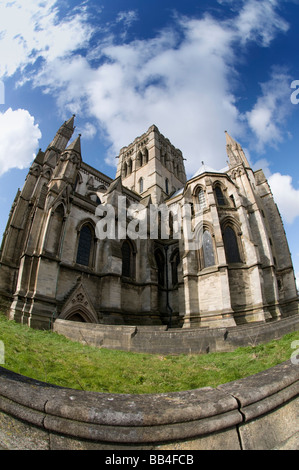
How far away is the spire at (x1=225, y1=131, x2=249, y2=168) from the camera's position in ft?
79.3

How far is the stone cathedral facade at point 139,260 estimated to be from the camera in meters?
14.7

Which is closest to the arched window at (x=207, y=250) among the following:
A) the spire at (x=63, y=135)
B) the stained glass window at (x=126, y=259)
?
the stained glass window at (x=126, y=259)

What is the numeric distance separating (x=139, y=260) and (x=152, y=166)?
19.8m

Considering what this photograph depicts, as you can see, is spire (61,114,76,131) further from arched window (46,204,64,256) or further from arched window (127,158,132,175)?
arched window (127,158,132,175)

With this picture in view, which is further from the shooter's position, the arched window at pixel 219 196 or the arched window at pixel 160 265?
the arched window at pixel 160 265

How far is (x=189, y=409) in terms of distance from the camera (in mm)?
1914

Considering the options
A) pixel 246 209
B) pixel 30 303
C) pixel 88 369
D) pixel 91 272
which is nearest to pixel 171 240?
pixel 246 209

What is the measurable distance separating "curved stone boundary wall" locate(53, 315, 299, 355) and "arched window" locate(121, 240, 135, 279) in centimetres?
897

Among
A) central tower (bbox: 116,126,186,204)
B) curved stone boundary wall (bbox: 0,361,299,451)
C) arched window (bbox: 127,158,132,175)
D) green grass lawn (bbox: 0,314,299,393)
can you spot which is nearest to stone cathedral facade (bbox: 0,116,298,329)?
green grass lawn (bbox: 0,314,299,393)

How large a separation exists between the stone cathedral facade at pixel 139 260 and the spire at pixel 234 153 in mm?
303

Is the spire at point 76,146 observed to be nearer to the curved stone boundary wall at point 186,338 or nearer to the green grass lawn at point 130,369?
the curved stone boundary wall at point 186,338

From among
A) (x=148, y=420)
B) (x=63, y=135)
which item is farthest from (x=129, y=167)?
(x=148, y=420)

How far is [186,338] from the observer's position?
9875mm

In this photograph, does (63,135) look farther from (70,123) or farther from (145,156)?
(145,156)
